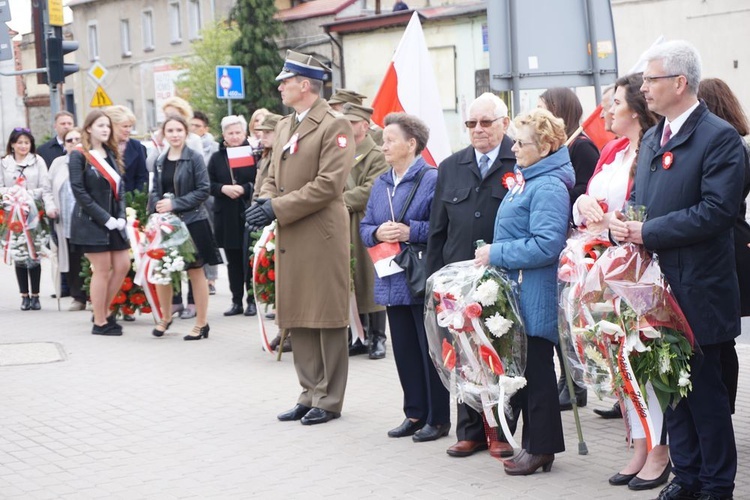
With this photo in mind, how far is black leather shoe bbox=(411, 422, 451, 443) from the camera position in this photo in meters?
6.99

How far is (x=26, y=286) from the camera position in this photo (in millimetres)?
13734

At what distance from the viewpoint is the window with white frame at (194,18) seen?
5141 centimetres

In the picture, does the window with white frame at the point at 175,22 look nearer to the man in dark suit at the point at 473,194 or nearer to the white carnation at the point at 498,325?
the man in dark suit at the point at 473,194

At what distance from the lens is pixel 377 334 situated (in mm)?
10008

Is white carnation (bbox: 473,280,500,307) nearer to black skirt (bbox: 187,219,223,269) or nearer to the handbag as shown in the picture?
the handbag

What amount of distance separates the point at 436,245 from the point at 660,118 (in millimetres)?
1490

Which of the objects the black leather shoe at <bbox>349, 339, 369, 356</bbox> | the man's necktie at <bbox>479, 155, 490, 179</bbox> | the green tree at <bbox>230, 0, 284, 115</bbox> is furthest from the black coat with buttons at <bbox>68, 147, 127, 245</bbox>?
the green tree at <bbox>230, 0, 284, 115</bbox>

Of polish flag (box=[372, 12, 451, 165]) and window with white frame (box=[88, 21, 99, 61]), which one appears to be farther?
window with white frame (box=[88, 21, 99, 61])

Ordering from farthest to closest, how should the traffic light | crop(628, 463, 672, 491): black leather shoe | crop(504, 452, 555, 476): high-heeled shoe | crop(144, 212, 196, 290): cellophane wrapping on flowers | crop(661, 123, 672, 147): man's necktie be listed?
the traffic light < crop(144, 212, 196, 290): cellophane wrapping on flowers < crop(504, 452, 555, 476): high-heeled shoe < crop(628, 463, 672, 491): black leather shoe < crop(661, 123, 672, 147): man's necktie

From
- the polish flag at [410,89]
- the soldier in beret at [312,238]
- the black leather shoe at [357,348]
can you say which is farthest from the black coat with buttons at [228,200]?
the soldier in beret at [312,238]

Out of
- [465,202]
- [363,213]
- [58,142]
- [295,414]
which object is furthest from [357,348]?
[58,142]

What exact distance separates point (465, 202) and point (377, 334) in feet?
12.2

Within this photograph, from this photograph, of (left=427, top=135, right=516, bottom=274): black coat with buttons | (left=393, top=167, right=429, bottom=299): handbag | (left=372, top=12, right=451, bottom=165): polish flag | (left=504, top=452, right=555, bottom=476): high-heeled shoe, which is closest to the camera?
(left=504, top=452, right=555, bottom=476): high-heeled shoe

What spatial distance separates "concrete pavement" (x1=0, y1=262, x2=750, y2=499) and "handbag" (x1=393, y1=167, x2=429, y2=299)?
93cm
